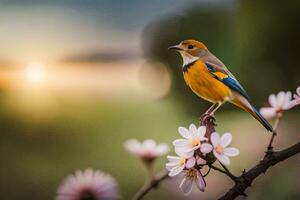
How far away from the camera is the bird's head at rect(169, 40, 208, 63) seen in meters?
0.49

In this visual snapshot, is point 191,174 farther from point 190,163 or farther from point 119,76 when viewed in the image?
point 119,76

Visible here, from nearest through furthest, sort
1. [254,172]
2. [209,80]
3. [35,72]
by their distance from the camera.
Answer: [254,172], [209,80], [35,72]

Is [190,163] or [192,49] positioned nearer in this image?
[190,163]

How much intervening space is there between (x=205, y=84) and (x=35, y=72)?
33.6 inches

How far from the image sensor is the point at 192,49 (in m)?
0.49

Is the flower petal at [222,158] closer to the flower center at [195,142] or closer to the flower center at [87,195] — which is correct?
the flower center at [195,142]

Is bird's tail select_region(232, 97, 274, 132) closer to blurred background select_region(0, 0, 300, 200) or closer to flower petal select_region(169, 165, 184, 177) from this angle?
flower petal select_region(169, 165, 184, 177)

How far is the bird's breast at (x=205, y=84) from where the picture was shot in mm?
476

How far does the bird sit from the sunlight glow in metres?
0.81

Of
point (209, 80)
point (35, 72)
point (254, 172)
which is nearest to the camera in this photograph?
point (254, 172)

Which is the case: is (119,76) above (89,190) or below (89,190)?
above

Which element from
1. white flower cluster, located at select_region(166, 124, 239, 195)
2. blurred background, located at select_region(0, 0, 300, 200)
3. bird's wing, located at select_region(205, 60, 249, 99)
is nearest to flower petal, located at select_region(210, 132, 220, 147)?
white flower cluster, located at select_region(166, 124, 239, 195)

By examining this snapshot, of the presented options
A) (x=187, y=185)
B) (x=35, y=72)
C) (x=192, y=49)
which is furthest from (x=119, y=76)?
(x=187, y=185)

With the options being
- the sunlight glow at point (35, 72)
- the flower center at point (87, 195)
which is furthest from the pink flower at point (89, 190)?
the sunlight glow at point (35, 72)
